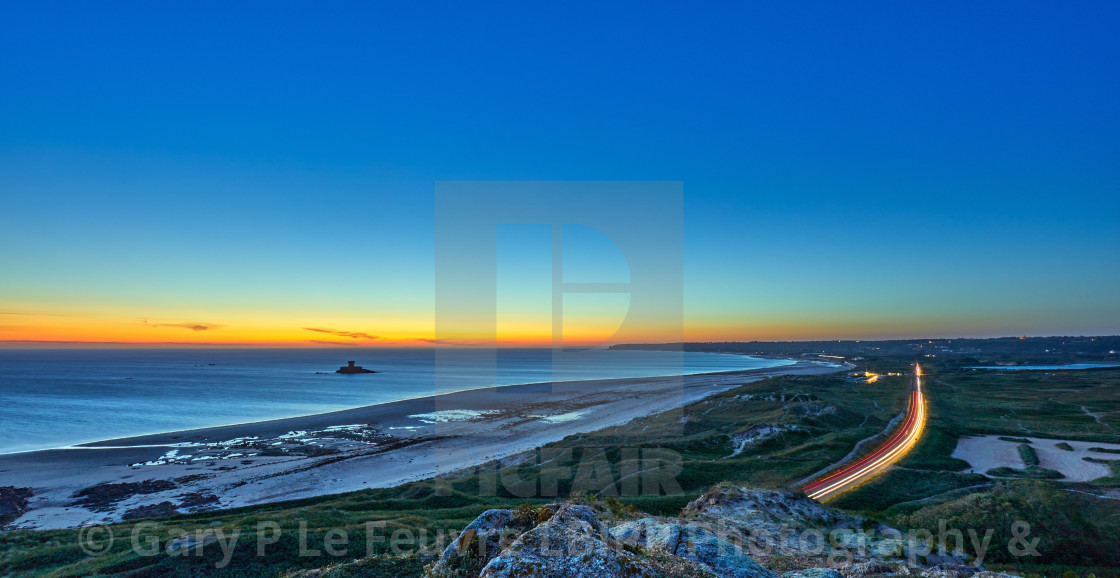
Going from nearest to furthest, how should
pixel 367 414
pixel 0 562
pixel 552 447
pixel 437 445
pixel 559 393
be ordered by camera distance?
pixel 0 562 → pixel 552 447 → pixel 437 445 → pixel 367 414 → pixel 559 393

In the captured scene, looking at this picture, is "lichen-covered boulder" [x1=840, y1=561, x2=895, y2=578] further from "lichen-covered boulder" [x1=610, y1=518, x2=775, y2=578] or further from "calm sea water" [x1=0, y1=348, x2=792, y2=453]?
"calm sea water" [x1=0, y1=348, x2=792, y2=453]

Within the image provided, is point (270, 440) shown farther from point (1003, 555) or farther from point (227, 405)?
point (1003, 555)

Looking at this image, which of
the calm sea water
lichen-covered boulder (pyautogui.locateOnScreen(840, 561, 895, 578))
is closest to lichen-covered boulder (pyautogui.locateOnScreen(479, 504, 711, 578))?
lichen-covered boulder (pyautogui.locateOnScreen(840, 561, 895, 578))

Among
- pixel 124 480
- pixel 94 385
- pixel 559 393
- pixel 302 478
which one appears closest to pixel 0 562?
pixel 302 478

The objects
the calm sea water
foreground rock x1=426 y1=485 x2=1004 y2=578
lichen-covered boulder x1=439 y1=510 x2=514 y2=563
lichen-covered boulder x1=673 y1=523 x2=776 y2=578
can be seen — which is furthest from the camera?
the calm sea water

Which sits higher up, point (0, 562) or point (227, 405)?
point (0, 562)

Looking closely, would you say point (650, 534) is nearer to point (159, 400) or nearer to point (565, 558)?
point (565, 558)
